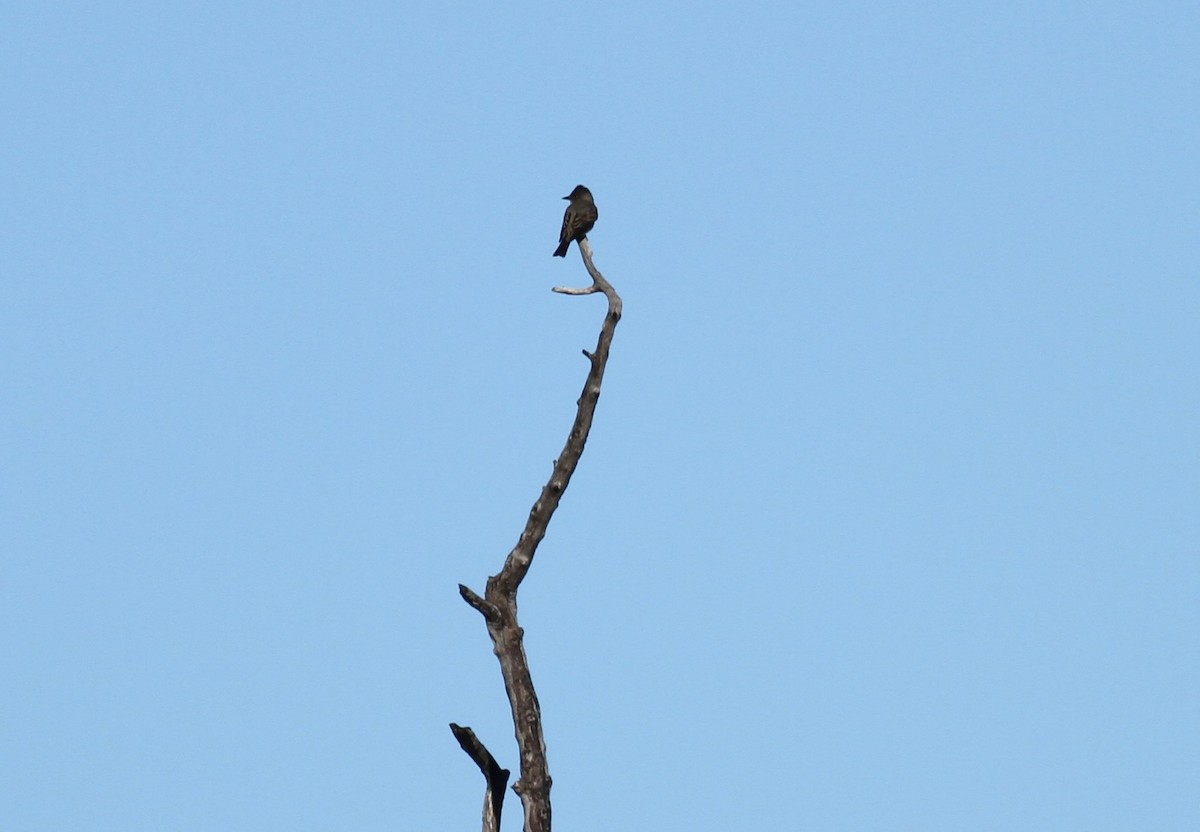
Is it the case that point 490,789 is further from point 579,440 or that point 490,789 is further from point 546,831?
point 579,440

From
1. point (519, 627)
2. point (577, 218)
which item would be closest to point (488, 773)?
point (519, 627)

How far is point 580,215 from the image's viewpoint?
17.9 metres

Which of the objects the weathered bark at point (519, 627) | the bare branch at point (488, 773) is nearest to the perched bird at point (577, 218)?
the weathered bark at point (519, 627)

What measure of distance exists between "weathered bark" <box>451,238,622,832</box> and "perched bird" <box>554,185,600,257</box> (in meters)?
2.09

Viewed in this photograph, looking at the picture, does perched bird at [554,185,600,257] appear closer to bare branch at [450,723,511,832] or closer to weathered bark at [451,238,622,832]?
weathered bark at [451,238,622,832]

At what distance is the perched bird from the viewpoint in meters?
17.9

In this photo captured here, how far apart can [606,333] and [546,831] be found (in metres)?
4.04

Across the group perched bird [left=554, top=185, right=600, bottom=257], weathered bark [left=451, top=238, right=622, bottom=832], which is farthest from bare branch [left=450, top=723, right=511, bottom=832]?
perched bird [left=554, top=185, right=600, bottom=257]

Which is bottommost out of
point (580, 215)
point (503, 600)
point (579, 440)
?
point (503, 600)

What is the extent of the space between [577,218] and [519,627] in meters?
4.00

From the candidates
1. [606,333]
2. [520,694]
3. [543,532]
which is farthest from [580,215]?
[520,694]

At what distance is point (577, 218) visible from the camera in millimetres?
17906

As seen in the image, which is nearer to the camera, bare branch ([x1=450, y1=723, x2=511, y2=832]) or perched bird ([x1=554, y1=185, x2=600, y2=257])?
bare branch ([x1=450, y1=723, x2=511, y2=832])

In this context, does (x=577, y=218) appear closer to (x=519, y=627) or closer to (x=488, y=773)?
(x=519, y=627)
